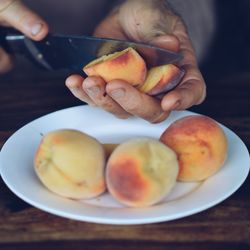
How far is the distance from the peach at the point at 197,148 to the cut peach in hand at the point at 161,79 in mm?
120

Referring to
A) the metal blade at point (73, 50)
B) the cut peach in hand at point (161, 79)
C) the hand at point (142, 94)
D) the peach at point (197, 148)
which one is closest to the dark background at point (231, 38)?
the hand at point (142, 94)

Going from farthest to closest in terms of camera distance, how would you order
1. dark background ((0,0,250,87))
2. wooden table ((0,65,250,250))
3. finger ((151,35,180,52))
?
dark background ((0,0,250,87)) → finger ((151,35,180,52)) → wooden table ((0,65,250,250))

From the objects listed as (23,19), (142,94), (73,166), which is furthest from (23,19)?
(73,166)

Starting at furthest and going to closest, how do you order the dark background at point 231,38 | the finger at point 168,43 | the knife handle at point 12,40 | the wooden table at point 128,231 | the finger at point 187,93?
1. the dark background at point 231,38
2. the knife handle at point 12,40
3. the finger at point 168,43
4. the finger at point 187,93
5. the wooden table at point 128,231

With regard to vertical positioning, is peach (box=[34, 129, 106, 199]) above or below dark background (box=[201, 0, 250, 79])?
above

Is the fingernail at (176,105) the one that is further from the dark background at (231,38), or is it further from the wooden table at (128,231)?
the dark background at (231,38)

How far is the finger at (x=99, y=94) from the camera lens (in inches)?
27.8

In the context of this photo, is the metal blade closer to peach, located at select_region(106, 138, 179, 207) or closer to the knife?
the knife

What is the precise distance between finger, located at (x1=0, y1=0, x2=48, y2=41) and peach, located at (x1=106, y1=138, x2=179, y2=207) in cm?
35

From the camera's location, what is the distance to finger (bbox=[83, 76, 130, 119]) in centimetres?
71

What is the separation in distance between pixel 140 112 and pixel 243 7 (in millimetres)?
877

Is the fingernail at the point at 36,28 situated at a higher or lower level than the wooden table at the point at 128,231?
higher

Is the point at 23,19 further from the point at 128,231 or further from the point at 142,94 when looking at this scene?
the point at 128,231

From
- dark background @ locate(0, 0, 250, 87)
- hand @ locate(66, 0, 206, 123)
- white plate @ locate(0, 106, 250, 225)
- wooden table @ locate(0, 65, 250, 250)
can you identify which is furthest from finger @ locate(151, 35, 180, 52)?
dark background @ locate(0, 0, 250, 87)
